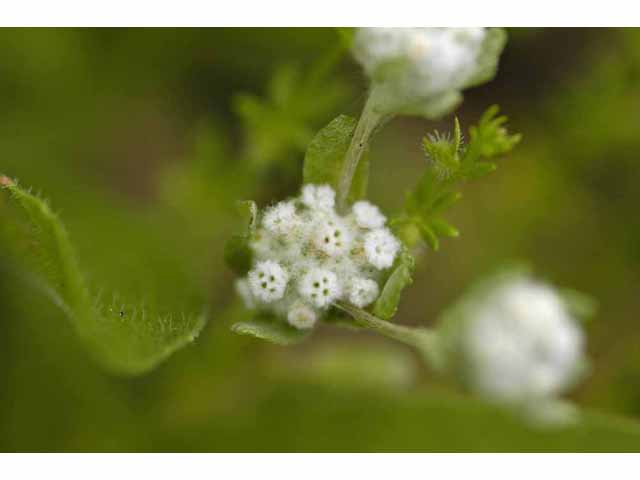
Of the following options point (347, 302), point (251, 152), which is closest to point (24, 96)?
point (251, 152)

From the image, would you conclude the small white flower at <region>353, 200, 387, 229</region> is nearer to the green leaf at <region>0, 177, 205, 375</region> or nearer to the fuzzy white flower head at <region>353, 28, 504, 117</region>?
the fuzzy white flower head at <region>353, 28, 504, 117</region>

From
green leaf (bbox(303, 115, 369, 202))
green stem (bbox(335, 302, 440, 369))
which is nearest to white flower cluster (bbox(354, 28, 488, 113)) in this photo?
green leaf (bbox(303, 115, 369, 202))

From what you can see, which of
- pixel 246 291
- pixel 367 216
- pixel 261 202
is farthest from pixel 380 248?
pixel 261 202

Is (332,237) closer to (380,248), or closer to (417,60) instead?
(380,248)

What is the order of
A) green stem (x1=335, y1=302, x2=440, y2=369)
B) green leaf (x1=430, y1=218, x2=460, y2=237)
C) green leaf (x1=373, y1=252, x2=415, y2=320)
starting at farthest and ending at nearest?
green leaf (x1=430, y1=218, x2=460, y2=237), green leaf (x1=373, y1=252, x2=415, y2=320), green stem (x1=335, y1=302, x2=440, y2=369)

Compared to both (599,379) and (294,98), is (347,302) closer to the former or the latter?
(294,98)

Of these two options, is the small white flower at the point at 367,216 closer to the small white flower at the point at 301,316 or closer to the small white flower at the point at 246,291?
the small white flower at the point at 301,316
